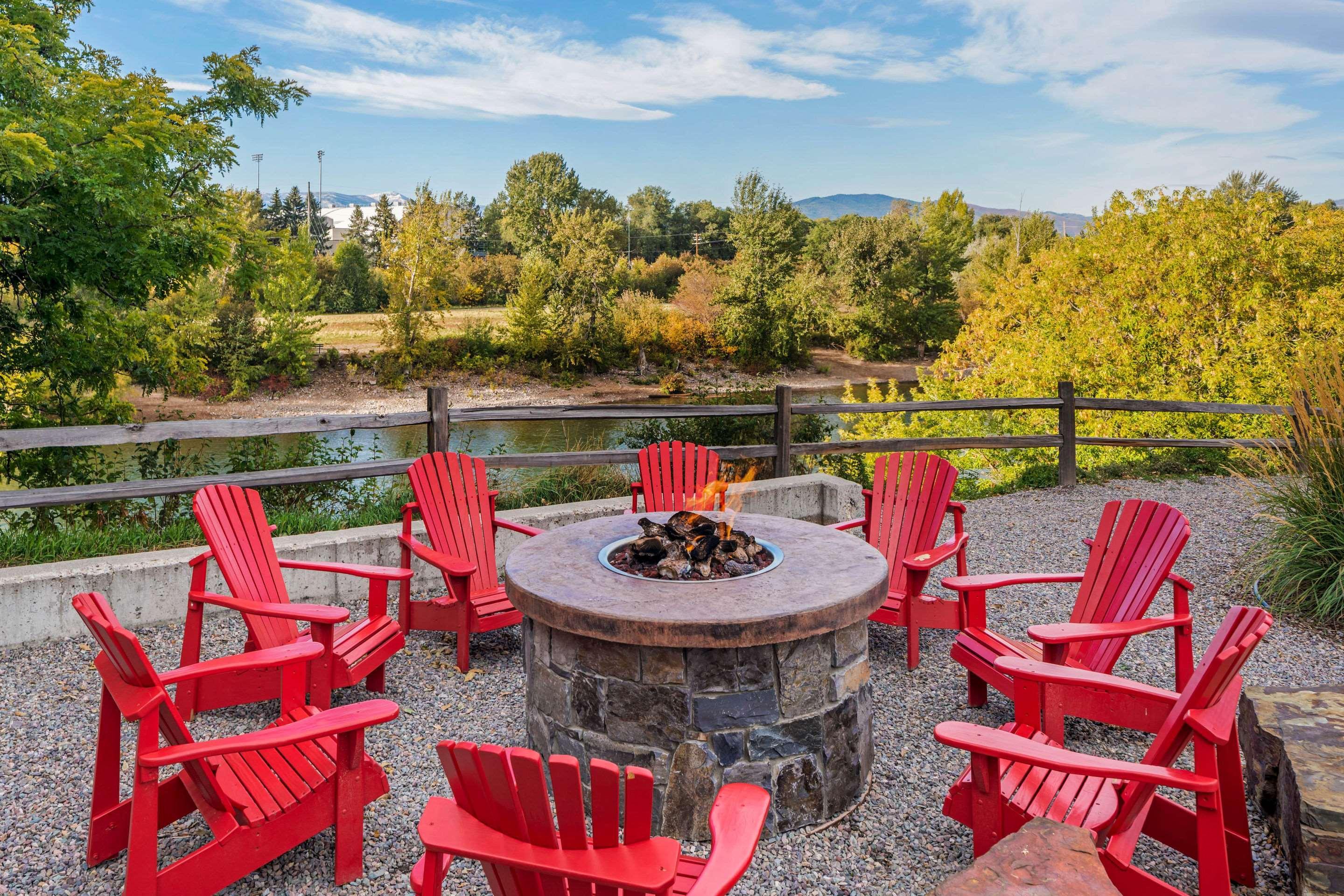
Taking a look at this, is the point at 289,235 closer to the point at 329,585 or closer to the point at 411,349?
the point at 329,585

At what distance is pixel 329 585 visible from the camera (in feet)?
14.8

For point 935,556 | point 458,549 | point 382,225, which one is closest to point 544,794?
point 935,556

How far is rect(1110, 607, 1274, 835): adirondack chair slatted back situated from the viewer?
1688 millimetres

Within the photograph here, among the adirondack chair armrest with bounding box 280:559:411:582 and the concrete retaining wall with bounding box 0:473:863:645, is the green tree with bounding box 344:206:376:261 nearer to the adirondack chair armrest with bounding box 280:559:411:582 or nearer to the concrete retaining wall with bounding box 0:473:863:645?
the concrete retaining wall with bounding box 0:473:863:645

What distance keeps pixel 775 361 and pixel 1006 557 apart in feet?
86.4

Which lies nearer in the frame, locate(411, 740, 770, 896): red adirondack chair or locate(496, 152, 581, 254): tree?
locate(411, 740, 770, 896): red adirondack chair

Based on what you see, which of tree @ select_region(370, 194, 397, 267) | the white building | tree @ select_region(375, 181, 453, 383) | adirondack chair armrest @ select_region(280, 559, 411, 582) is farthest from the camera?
the white building

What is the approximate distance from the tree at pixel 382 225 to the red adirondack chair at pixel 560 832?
27.5 metres

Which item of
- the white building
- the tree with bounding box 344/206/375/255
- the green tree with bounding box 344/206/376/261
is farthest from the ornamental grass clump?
the tree with bounding box 344/206/375/255

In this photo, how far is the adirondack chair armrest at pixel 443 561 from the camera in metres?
3.48

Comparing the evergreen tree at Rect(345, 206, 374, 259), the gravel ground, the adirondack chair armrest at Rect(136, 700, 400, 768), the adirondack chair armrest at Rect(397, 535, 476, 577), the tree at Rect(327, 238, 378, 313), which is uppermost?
the evergreen tree at Rect(345, 206, 374, 259)

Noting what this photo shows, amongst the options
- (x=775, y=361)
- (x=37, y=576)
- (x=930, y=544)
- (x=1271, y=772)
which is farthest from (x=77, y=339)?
(x=775, y=361)

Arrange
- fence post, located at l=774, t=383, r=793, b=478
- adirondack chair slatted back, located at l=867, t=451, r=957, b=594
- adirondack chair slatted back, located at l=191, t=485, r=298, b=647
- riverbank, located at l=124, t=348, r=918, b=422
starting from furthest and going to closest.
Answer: riverbank, located at l=124, t=348, r=918, b=422 → fence post, located at l=774, t=383, r=793, b=478 → adirondack chair slatted back, located at l=867, t=451, r=957, b=594 → adirondack chair slatted back, located at l=191, t=485, r=298, b=647

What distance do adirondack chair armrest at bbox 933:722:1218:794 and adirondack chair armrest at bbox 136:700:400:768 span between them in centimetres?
135
